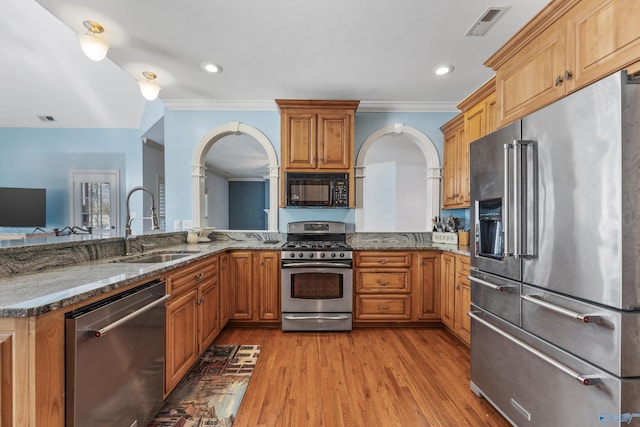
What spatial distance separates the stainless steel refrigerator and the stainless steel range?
141cm

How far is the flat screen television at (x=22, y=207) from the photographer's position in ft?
16.6

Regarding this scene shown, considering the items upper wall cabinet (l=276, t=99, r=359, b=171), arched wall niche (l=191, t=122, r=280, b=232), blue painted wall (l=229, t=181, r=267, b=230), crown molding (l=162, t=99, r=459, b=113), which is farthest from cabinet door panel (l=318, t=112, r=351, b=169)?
blue painted wall (l=229, t=181, r=267, b=230)

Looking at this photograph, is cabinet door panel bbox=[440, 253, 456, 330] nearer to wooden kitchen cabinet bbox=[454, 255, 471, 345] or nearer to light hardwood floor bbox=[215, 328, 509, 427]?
wooden kitchen cabinet bbox=[454, 255, 471, 345]

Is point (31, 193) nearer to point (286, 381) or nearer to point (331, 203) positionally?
point (331, 203)

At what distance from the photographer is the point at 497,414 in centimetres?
175

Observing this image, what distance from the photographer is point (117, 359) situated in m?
1.26

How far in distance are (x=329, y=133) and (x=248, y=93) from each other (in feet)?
3.57

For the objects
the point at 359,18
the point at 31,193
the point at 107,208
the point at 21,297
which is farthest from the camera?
the point at 107,208

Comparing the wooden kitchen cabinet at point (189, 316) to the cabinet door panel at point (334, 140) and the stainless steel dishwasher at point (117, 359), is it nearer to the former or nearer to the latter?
the stainless steel dishwasher at point (117, 359)

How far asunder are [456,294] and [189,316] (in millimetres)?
2425

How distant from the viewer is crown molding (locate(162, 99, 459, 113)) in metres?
3.48

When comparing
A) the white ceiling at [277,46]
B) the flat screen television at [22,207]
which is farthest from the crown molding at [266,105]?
the flat screen television at [22,207]

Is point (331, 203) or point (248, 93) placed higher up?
point (248, 93)

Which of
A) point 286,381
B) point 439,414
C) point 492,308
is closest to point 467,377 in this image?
point 439,414
